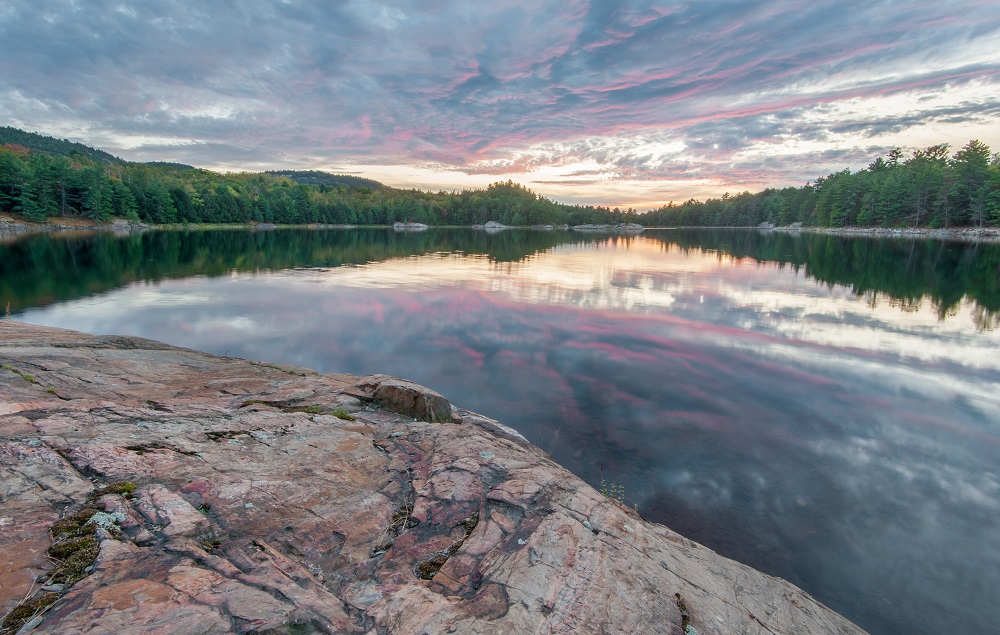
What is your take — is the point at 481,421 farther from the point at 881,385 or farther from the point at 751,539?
the point at 881,385

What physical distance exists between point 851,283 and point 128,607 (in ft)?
134

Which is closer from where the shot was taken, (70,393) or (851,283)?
(70,393)

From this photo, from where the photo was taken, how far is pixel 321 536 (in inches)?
190

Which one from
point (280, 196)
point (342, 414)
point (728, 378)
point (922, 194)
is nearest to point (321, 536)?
point (342, 414)

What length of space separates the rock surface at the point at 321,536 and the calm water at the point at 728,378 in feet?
8.21

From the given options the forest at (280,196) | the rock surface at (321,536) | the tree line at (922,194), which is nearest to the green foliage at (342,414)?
the rock surface at (321,536)

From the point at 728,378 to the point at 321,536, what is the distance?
13.1 meters

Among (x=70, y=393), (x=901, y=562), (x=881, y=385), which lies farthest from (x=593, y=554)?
(x=881, y=385)

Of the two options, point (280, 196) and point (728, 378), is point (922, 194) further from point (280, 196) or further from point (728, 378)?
point (280, 196)

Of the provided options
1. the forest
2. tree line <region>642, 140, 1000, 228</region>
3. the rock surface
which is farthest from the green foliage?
tree line <region>642, 140, 1000, 228</region>

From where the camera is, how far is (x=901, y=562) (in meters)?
6.96

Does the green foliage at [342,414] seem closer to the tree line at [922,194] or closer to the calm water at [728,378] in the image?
the calm water at [728,378]

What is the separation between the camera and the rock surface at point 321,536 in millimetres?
3605

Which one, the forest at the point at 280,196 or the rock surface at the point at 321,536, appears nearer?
the rock surface at the point at 321,536
